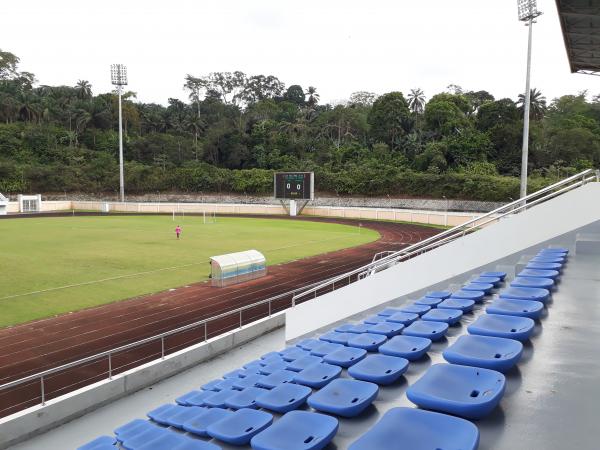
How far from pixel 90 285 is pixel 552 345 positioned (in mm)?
17012

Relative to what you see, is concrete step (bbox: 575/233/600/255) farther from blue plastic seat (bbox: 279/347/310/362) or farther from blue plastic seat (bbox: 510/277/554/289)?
blue plastic seat (bbox: 279/347/310/362)

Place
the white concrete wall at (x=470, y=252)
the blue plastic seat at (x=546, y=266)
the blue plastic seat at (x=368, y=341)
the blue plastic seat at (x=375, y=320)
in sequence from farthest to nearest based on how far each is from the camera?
the white concrete wall at (x=470, y=252), the blue plastic seat at (x=546, y=266), the blue plastic seat at (x=375, y=320), the blue plastic seat at (x=368, y=341)

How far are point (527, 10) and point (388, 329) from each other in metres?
25.6

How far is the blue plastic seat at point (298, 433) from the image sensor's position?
11.2 ft

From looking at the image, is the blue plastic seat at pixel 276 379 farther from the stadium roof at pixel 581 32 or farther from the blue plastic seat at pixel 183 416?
the stadium roof at pixel 581 32

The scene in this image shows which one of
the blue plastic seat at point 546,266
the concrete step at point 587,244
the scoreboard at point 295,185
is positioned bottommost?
the blue plastic seat at point 546,266

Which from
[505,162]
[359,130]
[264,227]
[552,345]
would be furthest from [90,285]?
[359,130]

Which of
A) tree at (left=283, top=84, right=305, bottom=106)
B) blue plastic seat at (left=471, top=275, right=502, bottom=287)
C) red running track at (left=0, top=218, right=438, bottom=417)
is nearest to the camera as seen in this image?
blue plastic seat at (left=471, top=275, right=502, bottom=287)

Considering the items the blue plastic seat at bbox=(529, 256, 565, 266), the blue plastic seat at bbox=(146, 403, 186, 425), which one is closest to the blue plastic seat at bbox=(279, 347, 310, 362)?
the blue plastic seat at bbox=(146, 403, 186, 425)

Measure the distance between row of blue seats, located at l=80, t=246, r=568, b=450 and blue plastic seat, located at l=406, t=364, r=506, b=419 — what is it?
98 mm

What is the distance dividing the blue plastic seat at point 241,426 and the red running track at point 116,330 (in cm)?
623

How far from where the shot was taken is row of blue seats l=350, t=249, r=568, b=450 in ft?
10.4

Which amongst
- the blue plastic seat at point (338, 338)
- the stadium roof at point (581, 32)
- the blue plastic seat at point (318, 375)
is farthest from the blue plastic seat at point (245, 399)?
the stadium roof at point (581, 32)

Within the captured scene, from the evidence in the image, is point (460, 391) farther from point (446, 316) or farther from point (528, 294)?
point (528, 294)
